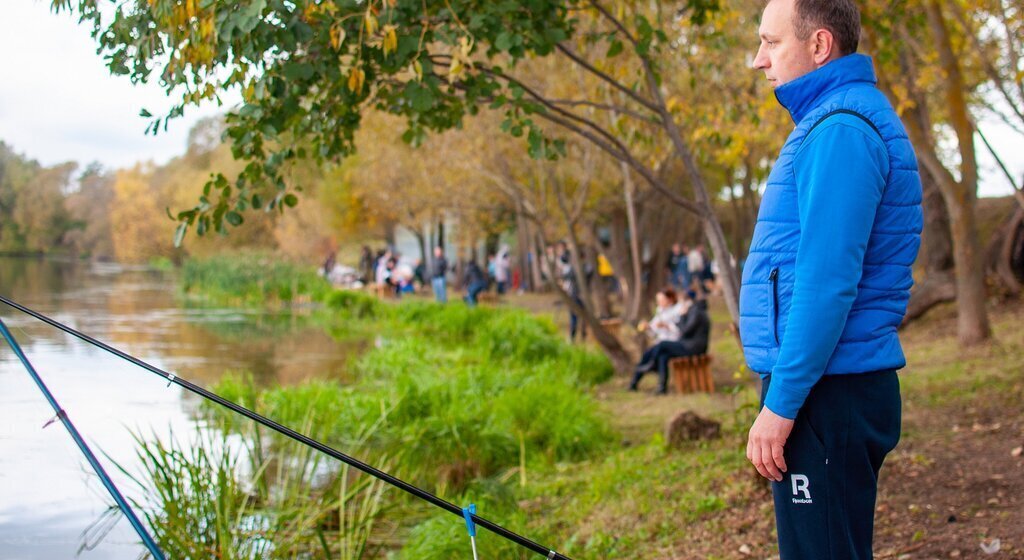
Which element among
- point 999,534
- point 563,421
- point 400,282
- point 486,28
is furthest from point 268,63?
point 400,282

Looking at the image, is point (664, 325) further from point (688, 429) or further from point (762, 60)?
point (762, 60)

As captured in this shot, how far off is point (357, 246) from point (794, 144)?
50.6 meters

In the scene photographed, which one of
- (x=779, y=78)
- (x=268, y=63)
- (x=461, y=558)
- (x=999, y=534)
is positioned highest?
(x=268, y=63)

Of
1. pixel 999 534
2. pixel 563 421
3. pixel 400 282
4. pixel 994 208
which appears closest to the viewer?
pixel 999 534

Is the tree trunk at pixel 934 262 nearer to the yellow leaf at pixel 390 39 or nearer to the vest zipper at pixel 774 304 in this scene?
the yellow leaf at pixel 390 39

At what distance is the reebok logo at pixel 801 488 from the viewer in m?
2.41

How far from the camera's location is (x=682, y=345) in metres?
12.1

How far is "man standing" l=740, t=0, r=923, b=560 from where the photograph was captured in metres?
2.27

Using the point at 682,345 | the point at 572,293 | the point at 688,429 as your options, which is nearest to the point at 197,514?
the point at 688,429

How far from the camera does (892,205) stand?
2385 mm

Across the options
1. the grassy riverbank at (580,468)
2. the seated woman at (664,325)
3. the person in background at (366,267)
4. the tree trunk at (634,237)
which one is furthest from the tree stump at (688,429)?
the person in background at (366,267)

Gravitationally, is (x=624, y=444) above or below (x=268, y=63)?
below

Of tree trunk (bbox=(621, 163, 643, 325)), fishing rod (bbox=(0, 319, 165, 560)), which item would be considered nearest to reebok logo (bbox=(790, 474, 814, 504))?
fishing rod (bbox=(0, 319, 165, 560))

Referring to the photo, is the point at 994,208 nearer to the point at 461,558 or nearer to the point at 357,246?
the point at 461,558
